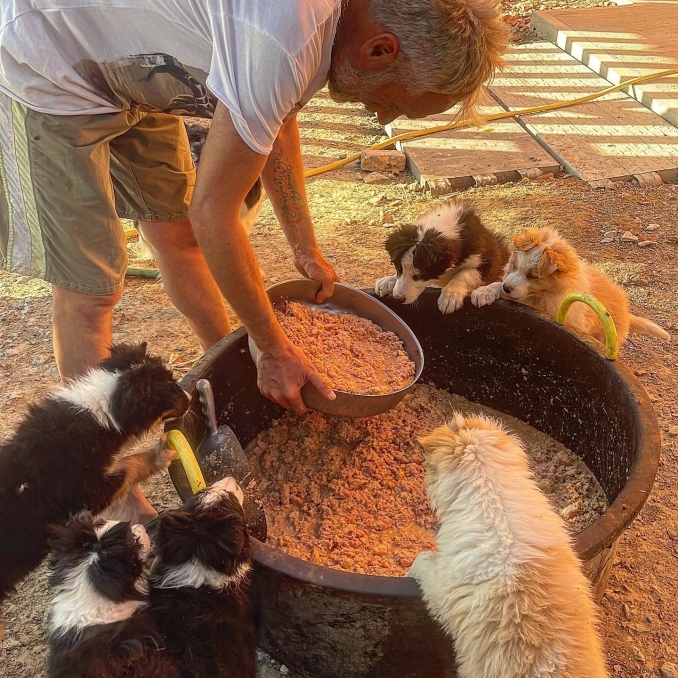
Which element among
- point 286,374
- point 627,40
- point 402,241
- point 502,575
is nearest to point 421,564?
point 502,575

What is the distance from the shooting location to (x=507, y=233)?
15.7 feet

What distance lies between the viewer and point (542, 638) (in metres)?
1.58

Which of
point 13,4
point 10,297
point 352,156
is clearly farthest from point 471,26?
point 352,156

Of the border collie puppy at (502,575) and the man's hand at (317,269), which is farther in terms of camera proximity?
the man's hand at (317,269)

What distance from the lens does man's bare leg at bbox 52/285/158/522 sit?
246 centimetres

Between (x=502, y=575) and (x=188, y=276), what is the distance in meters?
2.10

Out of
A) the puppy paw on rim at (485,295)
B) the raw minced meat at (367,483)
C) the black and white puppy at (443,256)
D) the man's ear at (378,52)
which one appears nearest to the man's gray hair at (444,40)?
the man's ear at (378,52)

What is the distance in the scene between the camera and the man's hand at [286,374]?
2375mm

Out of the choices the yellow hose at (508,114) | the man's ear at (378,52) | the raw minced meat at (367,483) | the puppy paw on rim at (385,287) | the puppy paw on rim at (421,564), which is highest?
the man's ear at (378,52)

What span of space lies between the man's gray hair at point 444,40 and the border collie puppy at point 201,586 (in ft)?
4.39

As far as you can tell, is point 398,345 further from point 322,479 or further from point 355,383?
point 322,479

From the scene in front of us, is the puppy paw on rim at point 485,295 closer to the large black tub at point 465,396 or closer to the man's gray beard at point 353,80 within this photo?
the large black tub at point 465,396

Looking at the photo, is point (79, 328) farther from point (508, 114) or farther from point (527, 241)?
point (508, 114)

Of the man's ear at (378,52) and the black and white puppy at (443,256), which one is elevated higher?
the man's ear at (378,52)
